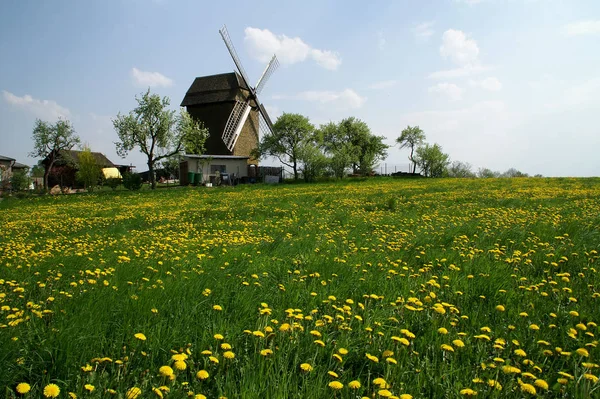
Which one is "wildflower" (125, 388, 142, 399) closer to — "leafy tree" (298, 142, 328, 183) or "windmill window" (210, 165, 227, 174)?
"leafy tree" (298, 142, 328, 183)

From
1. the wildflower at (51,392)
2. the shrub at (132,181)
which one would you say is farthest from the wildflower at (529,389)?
the shrub at (132,181)

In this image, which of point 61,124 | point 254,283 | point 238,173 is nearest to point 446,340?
point 254,283

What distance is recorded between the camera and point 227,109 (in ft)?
154

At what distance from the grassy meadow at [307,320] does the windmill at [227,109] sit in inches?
1618

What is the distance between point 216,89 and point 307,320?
48975 millimetres

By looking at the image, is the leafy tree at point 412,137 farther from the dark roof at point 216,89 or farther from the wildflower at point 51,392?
the wildflower at point 51,392

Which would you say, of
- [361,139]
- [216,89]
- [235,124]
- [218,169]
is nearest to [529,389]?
[218,169]

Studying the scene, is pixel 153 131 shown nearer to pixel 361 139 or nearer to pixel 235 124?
pixel 235 124

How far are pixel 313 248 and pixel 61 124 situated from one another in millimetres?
47241

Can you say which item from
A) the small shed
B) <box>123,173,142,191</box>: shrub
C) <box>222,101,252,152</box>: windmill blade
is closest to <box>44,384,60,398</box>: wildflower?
<box>123,173,142,191</box>: shrub

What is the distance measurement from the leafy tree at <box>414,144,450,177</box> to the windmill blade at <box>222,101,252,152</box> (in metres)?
28.2

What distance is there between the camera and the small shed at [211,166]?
42031mm

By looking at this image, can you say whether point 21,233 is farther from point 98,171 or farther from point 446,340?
point 98,171

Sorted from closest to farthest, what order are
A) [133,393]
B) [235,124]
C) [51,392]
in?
[51,392] < [133,393] < [235,124]
